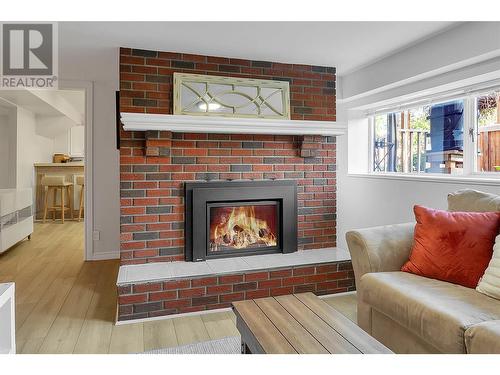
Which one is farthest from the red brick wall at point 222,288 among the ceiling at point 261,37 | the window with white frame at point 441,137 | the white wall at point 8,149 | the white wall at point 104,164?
the white wall at point 8,149

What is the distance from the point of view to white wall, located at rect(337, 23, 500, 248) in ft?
8.02

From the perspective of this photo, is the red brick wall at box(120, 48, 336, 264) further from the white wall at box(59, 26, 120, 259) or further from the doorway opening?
the doorway opening

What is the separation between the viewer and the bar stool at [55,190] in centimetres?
686

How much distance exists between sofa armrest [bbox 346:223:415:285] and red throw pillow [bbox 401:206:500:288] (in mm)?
85

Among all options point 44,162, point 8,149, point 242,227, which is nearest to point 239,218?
point 242,227

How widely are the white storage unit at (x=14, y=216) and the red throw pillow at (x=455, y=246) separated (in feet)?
13.9

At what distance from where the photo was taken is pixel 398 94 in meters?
3.24

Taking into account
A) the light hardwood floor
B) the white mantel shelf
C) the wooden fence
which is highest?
the white mantel shelf

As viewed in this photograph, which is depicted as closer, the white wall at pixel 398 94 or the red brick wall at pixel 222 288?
the white wall at pixel 398 94

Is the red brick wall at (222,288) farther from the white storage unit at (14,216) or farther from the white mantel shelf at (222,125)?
the white storage unit at (14,216)

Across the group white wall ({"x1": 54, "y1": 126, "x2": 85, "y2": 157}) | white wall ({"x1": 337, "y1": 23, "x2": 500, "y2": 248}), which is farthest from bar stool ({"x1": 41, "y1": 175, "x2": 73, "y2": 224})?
white wall ({"x1": 337, "y1": 23, "x2": 500, "y2": 248})

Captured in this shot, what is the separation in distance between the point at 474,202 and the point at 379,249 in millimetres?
627

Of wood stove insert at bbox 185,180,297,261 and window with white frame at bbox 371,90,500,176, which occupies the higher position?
window with white frame at bbox 371,90,500,176
